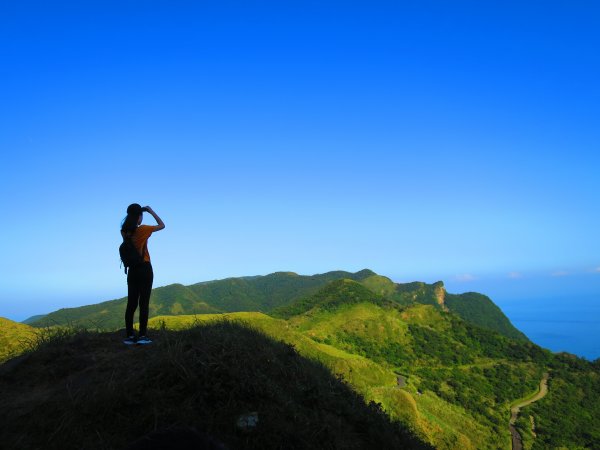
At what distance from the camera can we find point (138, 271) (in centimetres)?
779

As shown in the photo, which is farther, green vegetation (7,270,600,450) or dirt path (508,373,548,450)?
dirt path (508,373,548,450)

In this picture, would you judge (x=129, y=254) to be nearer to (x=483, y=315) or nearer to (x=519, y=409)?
(x=519, y=409)

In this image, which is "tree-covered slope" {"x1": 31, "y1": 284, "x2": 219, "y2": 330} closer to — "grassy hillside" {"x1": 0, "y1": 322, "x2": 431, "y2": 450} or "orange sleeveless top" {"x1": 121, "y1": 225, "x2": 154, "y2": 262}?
"orange sleeveless top" {"x1": 121, "y1": 225, "x2": 154, "y2": 262}

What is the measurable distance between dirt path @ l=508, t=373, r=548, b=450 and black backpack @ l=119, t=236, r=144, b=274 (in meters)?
65.8

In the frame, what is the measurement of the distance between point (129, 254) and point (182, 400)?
11.0ft

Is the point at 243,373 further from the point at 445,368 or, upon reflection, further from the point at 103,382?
the point at 445,368

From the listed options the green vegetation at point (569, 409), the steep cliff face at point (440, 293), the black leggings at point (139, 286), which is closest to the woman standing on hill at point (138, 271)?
the black leggings at point (139, 286)

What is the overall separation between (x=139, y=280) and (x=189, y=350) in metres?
2.06

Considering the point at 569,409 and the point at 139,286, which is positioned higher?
the point at 139,286

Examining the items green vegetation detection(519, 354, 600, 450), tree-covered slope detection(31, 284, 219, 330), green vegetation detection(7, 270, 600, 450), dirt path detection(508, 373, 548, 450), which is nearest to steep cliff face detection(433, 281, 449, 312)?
green vegetation detection(7, 270, 600, 450)

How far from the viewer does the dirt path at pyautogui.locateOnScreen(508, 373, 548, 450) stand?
189ft

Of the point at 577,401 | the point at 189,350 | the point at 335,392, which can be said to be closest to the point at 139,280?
the point at 189,350

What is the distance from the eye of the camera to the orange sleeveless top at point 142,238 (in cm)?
786

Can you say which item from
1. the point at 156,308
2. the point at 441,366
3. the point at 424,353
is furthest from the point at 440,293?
the point at 156,308
